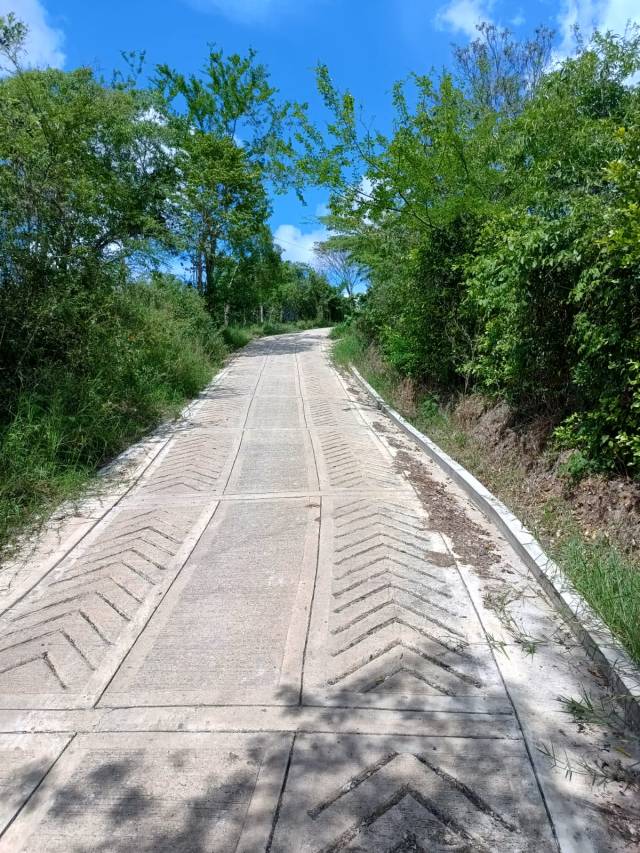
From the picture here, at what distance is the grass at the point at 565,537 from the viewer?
11.1 feet

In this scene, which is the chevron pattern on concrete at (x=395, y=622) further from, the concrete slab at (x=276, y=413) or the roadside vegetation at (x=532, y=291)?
the concrete slab at (x=276, y=413)

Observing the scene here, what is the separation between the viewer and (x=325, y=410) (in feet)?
36.0

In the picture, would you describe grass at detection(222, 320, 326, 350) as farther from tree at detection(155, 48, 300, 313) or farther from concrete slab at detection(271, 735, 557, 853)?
concrete slab at detection(271, 735, 557, 853)

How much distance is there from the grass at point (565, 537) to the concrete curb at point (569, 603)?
7 cm

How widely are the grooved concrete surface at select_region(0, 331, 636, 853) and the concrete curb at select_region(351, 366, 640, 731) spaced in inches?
4.8

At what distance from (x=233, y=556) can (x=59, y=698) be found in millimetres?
1813

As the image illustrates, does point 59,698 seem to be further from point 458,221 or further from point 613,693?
point 458,221

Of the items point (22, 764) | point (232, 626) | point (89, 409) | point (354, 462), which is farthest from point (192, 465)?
point (22, 764)

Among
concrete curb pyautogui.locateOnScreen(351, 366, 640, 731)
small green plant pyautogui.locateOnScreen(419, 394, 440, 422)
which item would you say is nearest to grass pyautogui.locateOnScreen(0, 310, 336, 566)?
concrete curb pyautogui.locateOnScreen(351, 366, 640, 731)

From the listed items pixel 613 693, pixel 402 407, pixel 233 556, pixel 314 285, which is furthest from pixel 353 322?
pixel 314 285

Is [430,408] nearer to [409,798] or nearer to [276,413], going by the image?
[276,413]

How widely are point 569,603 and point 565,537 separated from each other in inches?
47.8

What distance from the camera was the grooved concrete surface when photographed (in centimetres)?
219

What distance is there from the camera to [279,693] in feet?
9.62
